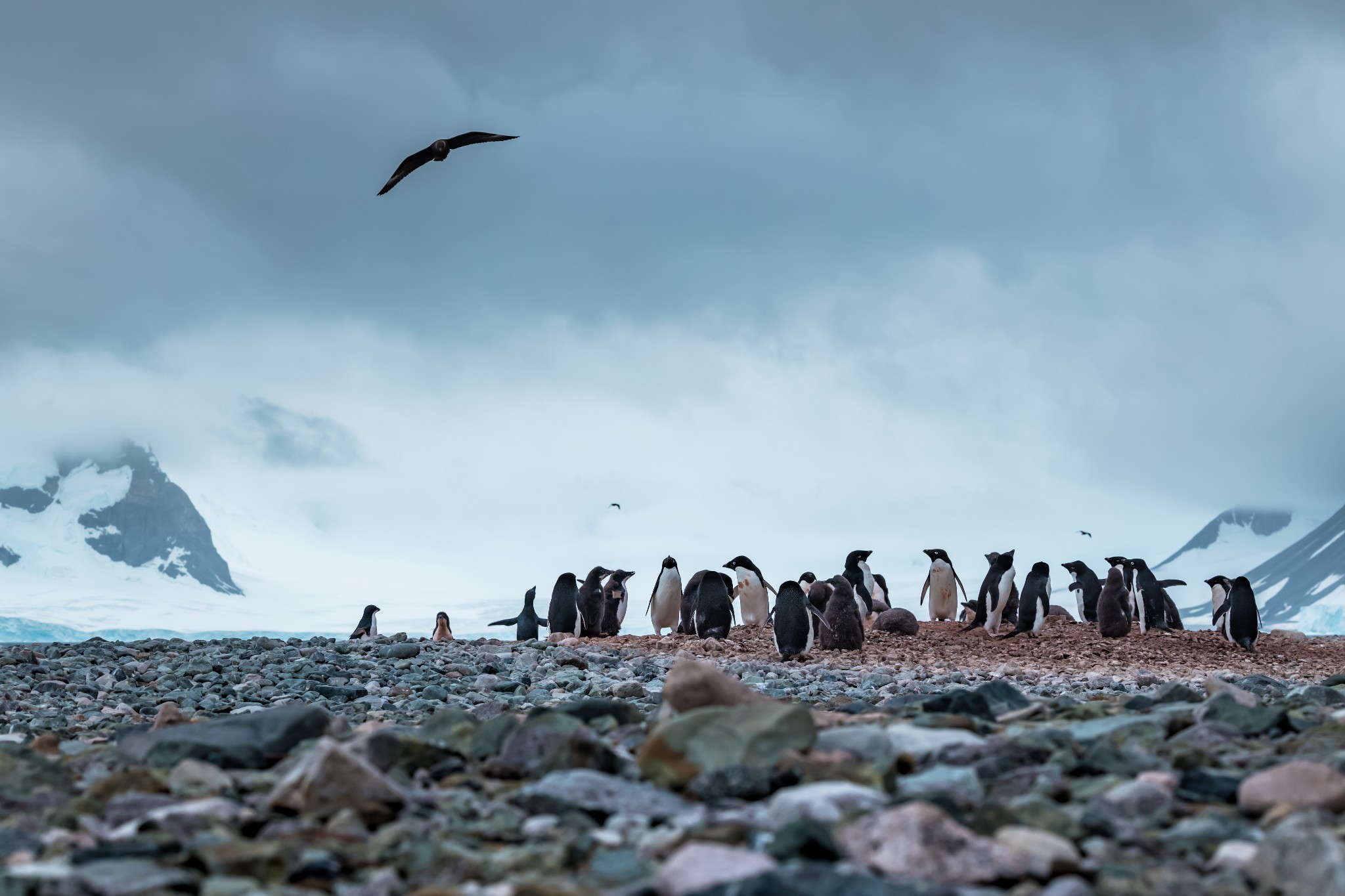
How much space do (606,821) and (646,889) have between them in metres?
0.78

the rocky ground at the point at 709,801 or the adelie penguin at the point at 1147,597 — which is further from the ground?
the adelie penguin at the point at 1147,597

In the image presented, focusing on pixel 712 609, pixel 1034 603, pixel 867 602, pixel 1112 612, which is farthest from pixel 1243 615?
pixel 712 609

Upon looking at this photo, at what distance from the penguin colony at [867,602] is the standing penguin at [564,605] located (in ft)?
0.06

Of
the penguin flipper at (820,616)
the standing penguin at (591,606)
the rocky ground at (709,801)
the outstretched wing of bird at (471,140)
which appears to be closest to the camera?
the rocky ground at (709,801)

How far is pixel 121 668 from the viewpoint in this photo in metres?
11.8

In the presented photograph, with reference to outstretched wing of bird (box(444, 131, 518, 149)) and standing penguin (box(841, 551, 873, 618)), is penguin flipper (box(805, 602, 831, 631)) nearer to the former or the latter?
standing penguin (box(841, 551, 873, 618))

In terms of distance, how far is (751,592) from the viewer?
19.8 meters

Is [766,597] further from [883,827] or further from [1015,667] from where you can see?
[883,827]

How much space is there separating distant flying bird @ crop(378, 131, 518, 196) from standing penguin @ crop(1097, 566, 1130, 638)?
12821 millimetres

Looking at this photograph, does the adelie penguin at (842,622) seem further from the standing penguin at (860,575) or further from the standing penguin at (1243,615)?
the standing penguin at (1243,615)

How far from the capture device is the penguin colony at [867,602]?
1709cm

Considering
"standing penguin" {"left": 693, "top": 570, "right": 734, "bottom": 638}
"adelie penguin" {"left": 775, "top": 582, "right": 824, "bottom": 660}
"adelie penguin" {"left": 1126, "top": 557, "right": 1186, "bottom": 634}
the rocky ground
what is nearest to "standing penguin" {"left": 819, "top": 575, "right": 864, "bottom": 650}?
"adelie penguin" {"left": 775, "top": 582, "right": 824, "bottom": 660}

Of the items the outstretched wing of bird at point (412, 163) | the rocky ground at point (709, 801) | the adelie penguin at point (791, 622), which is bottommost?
the rocky ground at point (709, 801)

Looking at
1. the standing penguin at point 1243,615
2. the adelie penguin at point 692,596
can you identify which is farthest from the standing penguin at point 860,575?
the standing penguin at point 1243,615
